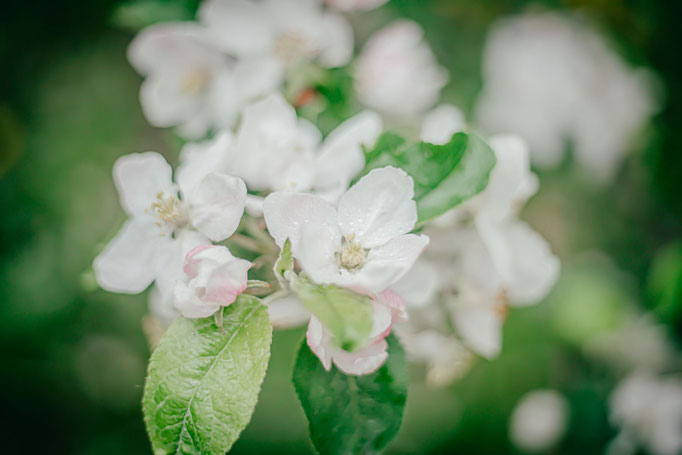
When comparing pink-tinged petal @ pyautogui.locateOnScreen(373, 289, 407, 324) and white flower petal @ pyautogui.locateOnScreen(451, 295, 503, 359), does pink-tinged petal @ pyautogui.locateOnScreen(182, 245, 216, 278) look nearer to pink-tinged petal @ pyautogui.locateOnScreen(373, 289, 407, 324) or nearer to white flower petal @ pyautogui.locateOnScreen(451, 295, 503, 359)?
pink-tinged petal @ pyautogui.locateOnScreen(373, 289, 407, 324)

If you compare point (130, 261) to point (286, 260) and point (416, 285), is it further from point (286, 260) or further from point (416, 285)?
point (416, 285)

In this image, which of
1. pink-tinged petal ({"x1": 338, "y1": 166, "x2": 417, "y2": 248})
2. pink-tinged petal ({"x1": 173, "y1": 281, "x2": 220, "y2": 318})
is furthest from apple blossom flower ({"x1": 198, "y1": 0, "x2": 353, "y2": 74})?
pink-tinged petal ({"x1": 173, "y1": 281, "x2": 220, "y2": 318})

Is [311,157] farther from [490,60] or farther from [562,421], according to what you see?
[490,60]

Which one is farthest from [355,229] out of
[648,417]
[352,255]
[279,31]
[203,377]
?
[648,417]

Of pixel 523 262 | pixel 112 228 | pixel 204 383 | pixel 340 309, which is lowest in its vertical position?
pixel 112 228

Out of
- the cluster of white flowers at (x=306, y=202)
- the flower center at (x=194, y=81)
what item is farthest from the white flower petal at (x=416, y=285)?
the flower center at (x=194, y=81)

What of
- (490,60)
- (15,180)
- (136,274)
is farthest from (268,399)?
(490,60)
